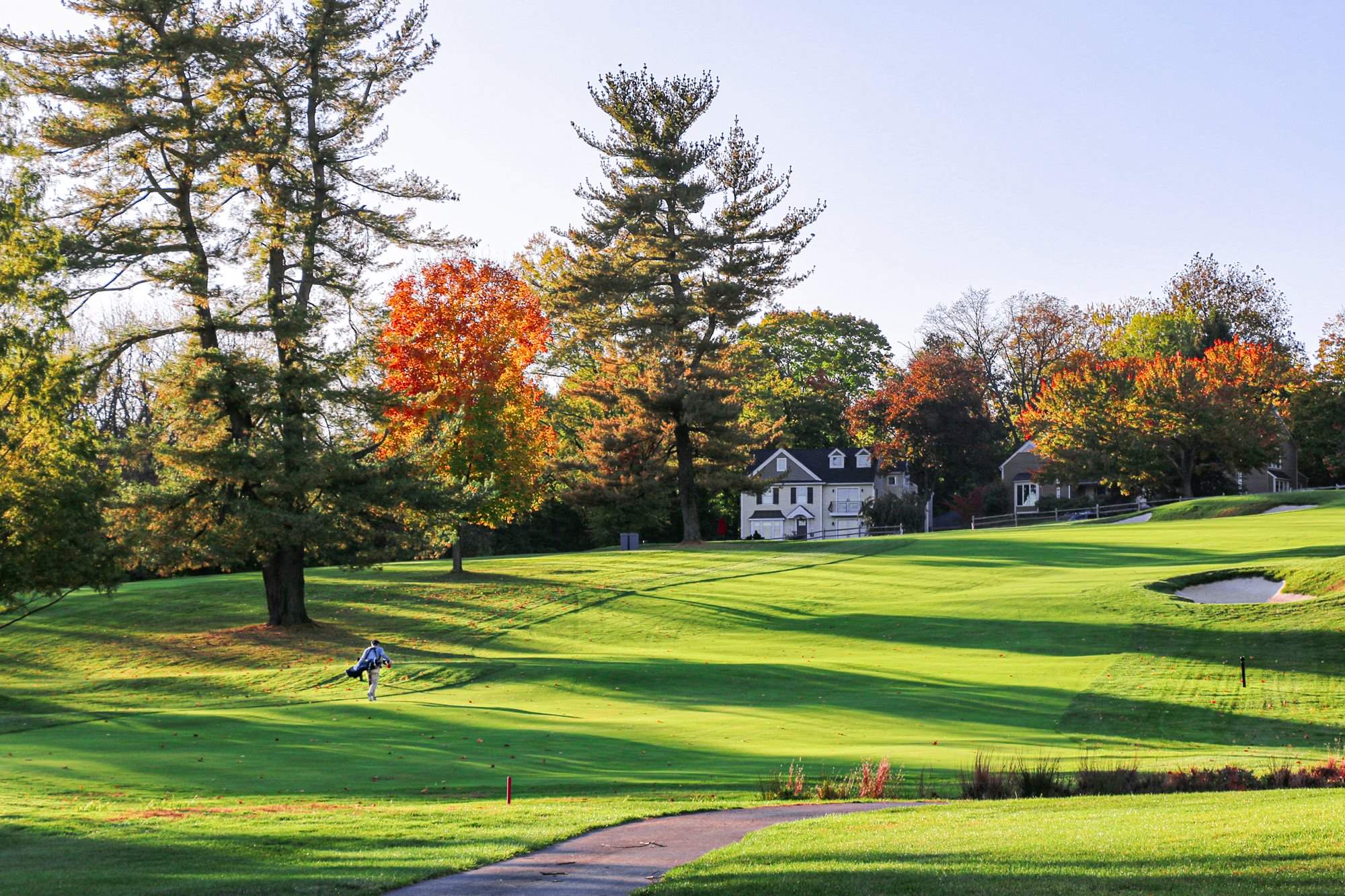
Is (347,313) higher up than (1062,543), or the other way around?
(347,313)

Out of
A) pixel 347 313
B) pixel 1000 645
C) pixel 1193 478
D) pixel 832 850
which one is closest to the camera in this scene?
pixel 832 850

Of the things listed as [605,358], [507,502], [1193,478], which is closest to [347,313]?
[507,502]

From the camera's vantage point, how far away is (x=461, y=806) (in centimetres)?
1512

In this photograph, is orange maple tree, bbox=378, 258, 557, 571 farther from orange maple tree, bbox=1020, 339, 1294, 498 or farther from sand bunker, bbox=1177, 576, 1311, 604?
orange maple tree, bbox=1020, 339, 1294, 498

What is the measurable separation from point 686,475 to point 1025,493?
4144cm

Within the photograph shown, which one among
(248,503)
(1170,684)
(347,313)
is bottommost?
(1170,684)

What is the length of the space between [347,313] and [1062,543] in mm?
33287

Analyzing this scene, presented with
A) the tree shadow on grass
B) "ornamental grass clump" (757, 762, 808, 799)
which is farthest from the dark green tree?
the tree shadow on grass

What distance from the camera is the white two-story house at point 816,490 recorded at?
327 ft

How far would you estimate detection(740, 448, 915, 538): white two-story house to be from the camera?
9956 cm

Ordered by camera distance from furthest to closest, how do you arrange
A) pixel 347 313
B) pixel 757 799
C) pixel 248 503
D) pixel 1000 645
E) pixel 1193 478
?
pixel 1193 478 → pixel 347 313 → pixel 248 503 → pixel 1000 645 → pixel 757 799

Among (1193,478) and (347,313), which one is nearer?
(347,313)

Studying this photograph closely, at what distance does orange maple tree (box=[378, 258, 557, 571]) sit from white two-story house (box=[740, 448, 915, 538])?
49.7 metres

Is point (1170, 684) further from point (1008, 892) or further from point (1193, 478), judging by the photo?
point (1193, 478)
